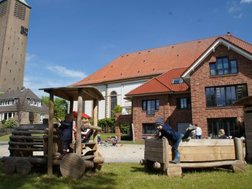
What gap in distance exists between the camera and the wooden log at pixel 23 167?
8102 millimetres

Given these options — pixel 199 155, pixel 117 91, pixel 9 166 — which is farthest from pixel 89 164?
pixel 117 91

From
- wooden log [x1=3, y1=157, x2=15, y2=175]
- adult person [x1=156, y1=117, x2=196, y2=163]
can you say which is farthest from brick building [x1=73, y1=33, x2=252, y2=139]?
wooden log [x1=3, y1=157, x2=15, y2=175]

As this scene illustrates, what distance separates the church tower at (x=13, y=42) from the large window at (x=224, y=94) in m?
71.1

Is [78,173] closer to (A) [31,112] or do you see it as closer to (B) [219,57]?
(B) [219,57]

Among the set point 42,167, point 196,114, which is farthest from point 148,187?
point 196,114

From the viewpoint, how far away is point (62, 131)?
27.6ft

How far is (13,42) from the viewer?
90562 millimetres

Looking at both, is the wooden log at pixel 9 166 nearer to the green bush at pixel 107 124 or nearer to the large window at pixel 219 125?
the large window at pixel 219 125

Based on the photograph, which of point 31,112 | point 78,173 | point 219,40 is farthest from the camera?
point 31,112

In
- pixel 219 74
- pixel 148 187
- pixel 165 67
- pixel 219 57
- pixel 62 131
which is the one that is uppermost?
pixel 165 67

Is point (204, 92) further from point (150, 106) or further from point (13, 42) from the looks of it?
point (13, 42)

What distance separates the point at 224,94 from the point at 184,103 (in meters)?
5.28

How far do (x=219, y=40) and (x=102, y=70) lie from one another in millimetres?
31854

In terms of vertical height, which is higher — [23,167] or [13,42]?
[13,42]
